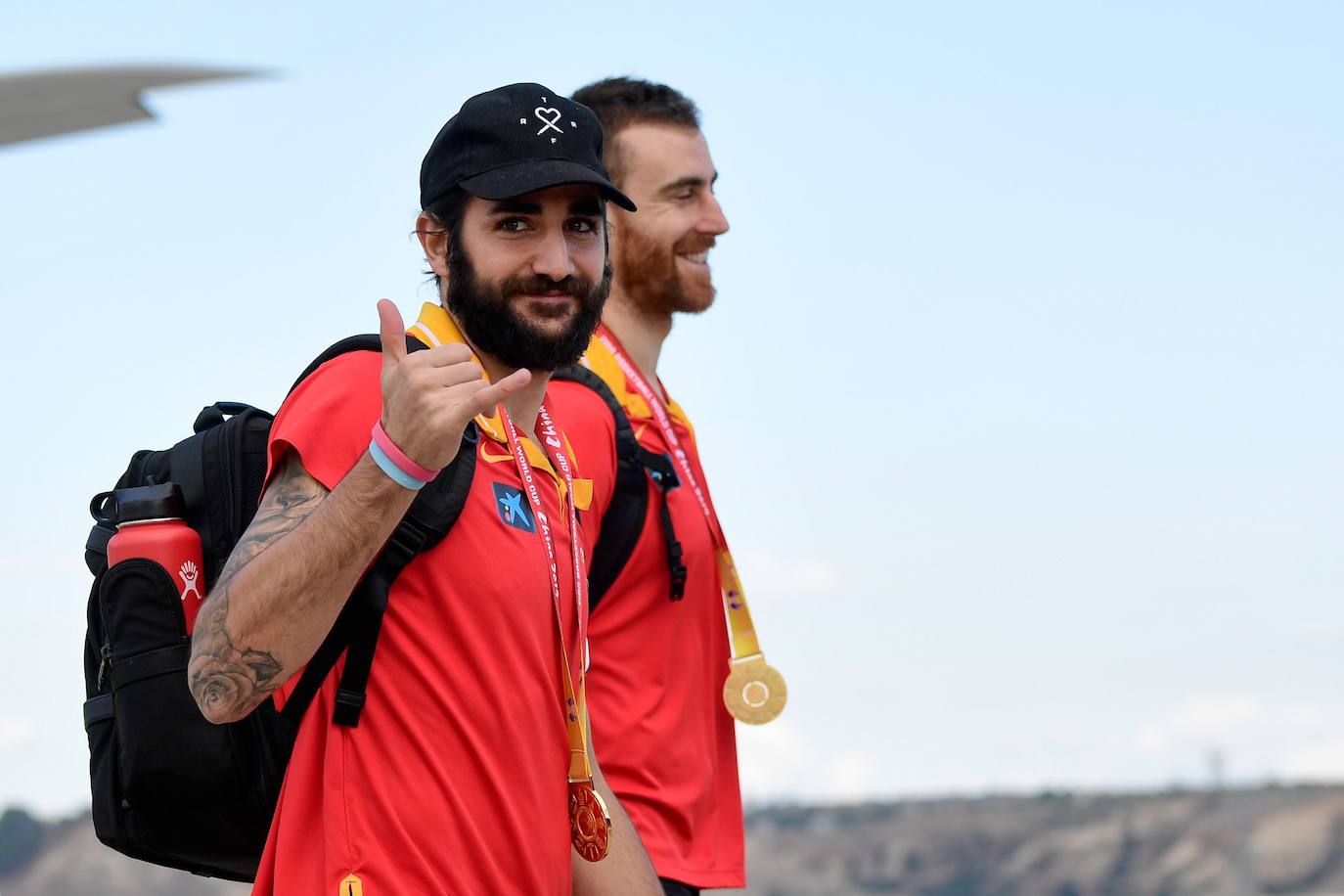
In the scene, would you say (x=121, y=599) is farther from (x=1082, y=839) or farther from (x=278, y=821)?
(x=1082, y=839)

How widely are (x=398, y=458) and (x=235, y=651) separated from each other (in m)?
0.41

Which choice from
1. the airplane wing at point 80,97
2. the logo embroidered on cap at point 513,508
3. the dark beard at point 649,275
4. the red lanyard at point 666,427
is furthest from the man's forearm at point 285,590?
the dark beard at point 649,275

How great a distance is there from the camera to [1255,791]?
20.9 meters

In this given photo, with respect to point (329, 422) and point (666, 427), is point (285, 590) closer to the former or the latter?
point (329, 422)

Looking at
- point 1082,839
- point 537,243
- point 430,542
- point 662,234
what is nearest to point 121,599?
point 430,542

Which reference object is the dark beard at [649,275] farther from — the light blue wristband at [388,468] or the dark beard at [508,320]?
the light blue wristband at [388,468]

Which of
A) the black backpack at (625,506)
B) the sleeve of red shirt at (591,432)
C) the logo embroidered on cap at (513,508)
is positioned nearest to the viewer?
the logo embroidered on cap at (513,508)

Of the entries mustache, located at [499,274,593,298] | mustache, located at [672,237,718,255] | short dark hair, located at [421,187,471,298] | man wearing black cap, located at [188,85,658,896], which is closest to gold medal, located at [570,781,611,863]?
man wearing black cap, located at [188,85,658,896]

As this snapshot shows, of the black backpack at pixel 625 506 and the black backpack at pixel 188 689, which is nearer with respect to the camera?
the black backpack at pixel 188 689

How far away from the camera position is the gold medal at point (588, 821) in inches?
133

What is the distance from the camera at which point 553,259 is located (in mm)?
3484

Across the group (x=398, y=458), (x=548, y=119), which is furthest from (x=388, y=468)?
(x=548, y=119)

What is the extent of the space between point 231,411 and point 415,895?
994 mm

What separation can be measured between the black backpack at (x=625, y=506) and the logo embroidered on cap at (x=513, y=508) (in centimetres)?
139
